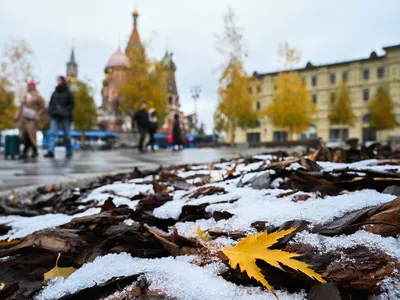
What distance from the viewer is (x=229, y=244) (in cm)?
89

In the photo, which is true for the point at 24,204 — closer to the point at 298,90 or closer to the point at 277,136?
the point at 298,90

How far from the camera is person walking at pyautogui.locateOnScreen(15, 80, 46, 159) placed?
8.09 m

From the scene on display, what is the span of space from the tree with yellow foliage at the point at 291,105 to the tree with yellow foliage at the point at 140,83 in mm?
10819

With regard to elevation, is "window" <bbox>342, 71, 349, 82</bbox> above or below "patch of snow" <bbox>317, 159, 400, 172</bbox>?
above

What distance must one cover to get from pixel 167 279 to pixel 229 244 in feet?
0.71

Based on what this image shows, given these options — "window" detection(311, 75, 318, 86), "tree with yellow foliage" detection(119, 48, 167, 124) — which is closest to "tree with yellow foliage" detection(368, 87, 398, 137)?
"window" detection(311, 75, 318, 86)

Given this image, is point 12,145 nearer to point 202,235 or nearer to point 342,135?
point 202,235

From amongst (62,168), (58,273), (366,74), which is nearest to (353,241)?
(58,273)

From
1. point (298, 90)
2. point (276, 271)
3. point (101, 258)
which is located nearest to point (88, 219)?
point (101, 258)

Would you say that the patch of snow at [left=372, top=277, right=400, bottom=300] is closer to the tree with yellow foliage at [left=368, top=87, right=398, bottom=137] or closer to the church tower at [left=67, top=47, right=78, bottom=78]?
the tree with yellow foliage at [left=368, top=87, right=398, bottom=137]

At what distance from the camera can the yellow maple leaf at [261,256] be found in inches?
26.3

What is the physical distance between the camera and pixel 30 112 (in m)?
8.05

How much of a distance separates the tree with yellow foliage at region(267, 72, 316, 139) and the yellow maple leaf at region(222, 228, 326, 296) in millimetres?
30261

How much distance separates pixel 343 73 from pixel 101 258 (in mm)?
51569
